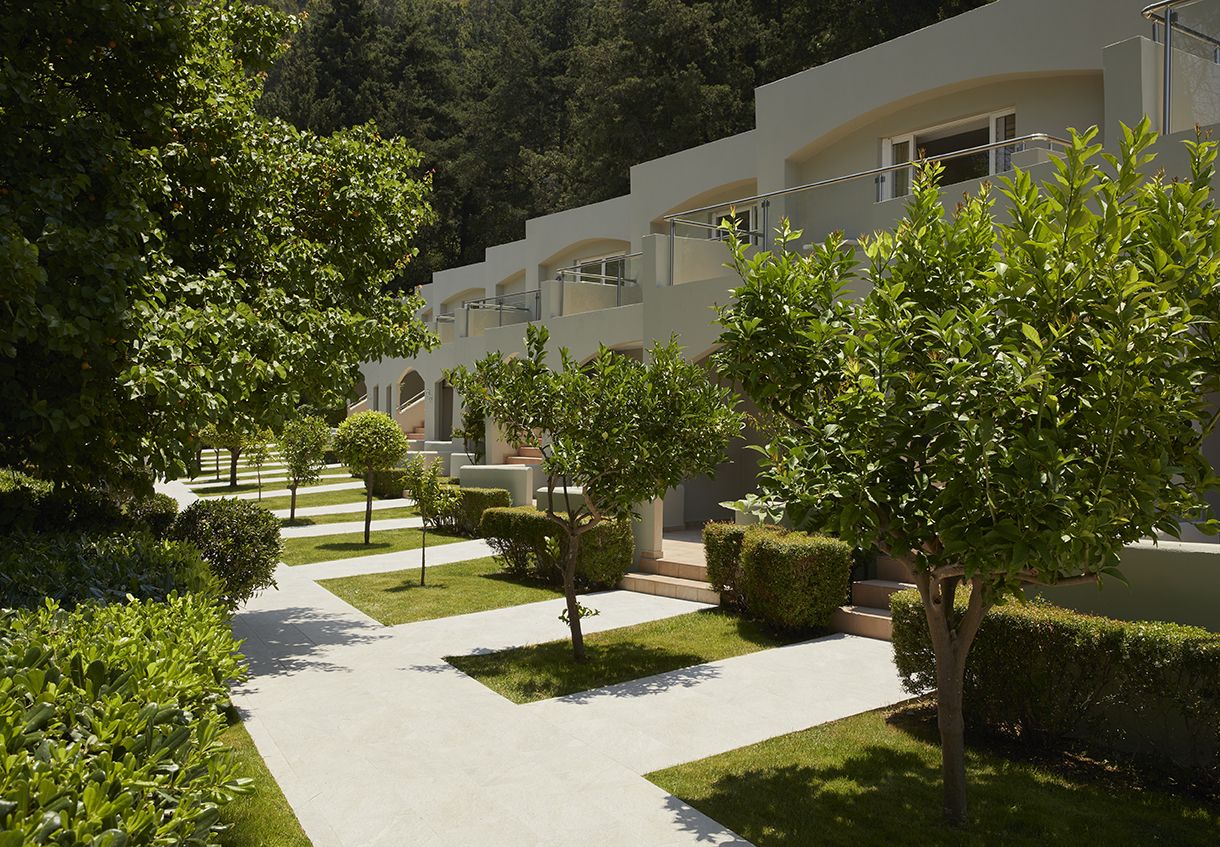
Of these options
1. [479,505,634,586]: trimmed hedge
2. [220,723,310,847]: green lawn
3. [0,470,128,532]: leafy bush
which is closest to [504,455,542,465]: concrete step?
[479,505,634,586]: trimmed hedge

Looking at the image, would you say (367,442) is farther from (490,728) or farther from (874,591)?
(490,728)

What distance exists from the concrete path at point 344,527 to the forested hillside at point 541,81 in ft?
69.8

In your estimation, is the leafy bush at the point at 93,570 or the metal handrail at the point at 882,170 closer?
the leafy bush at the point at 93,570

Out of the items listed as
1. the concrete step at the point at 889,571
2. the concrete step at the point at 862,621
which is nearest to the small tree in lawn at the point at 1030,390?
the concrete step at the point at 862,621

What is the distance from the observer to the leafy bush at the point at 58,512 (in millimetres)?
8633

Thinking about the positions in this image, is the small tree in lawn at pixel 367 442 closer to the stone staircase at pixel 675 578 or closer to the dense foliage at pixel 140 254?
the stone staircase at pixel 675 578

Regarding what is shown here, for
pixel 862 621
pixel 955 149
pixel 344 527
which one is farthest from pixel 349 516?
pixel 955 149

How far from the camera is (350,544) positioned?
18547 mm

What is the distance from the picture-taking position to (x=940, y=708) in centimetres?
551

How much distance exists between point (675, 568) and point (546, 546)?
2.02 m

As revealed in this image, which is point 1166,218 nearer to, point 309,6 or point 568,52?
point 568,52

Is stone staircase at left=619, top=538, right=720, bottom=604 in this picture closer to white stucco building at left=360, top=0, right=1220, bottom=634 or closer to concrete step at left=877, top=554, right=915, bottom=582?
concrete step at left=877, top=554, right=915, bottom=582

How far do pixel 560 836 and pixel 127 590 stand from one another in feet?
10.8

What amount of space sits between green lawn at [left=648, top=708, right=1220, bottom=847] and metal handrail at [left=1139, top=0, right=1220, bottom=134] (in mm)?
7215
